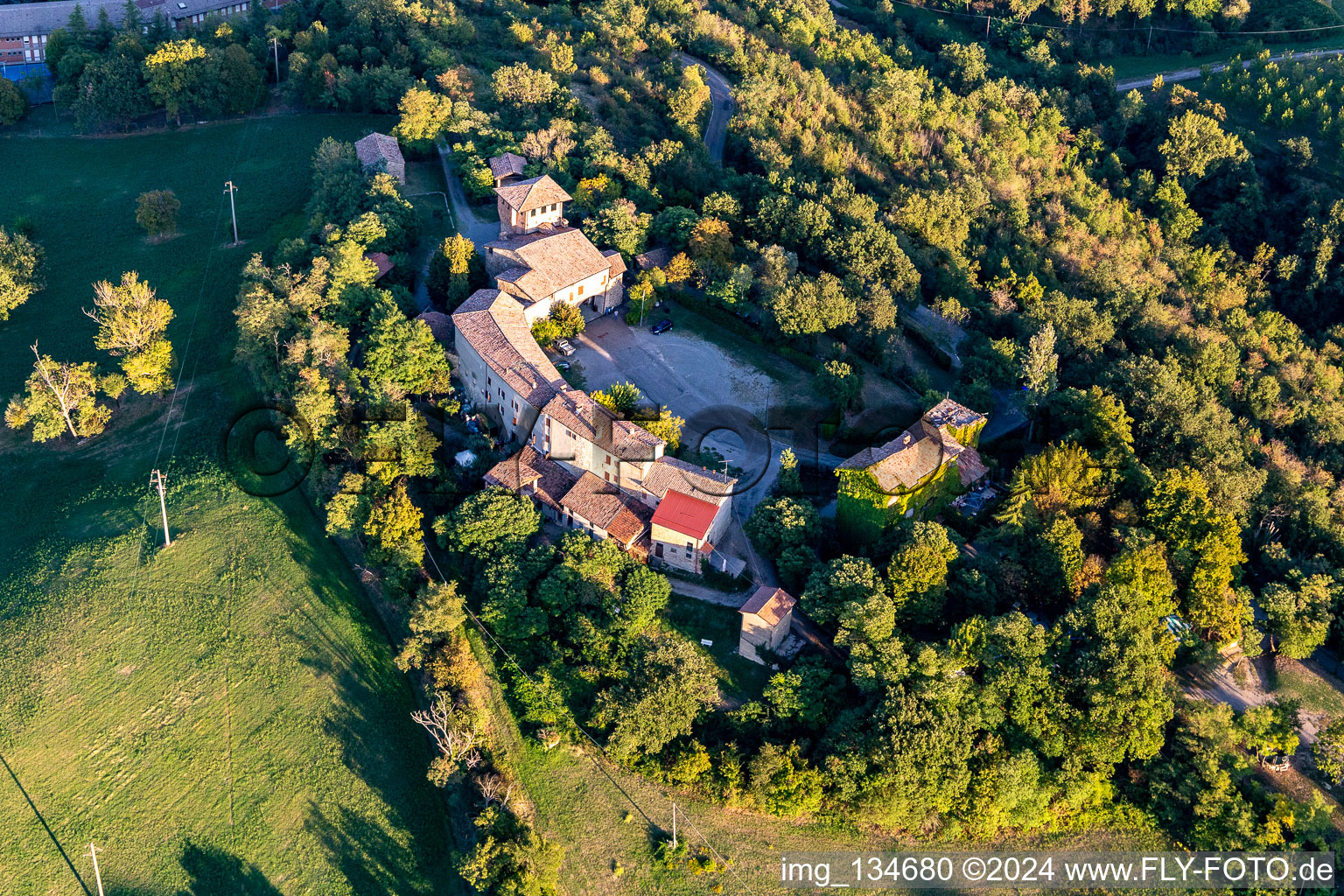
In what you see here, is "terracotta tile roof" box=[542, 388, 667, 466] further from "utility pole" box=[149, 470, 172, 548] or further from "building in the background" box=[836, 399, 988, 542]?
"utility pole" box=[149, 470, 172, 548]

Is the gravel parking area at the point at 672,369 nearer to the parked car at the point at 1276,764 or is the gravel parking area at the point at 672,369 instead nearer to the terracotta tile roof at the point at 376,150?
the terracotta tile roof at the point at 376,150

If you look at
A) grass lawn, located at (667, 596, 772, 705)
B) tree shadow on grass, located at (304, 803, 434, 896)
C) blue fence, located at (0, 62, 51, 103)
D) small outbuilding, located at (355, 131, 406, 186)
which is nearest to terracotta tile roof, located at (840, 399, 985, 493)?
grass lawn, located at (667, 596, 772, 705)

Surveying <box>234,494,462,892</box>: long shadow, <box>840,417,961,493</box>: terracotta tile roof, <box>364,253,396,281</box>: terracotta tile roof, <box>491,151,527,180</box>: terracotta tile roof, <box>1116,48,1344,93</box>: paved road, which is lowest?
<box>234,494,462,892</box>: long shadow

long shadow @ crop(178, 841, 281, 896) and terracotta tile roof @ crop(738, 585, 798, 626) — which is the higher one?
terracotta tile roof @ crop(738, 585, 798, 626)

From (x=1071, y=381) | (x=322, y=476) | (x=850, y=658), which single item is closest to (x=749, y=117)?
(x=1071, y=381)

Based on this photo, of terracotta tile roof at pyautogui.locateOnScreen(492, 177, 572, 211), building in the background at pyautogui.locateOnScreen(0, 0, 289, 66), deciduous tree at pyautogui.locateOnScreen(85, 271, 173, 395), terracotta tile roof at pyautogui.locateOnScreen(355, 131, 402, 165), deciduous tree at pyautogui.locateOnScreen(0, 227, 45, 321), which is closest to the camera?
deciduous tree at pyautogui.locateOnScreen(85, 271, 173, 395)

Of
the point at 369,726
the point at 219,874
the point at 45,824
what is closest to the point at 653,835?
the point at 369,726
